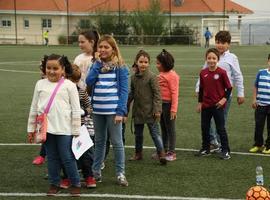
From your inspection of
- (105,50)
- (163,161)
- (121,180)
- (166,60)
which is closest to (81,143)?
(121,180)

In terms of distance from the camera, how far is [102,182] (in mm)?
6926

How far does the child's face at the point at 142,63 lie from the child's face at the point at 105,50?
107cm

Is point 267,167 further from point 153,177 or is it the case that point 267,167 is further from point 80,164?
point 80,164

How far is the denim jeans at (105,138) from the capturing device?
6688mm

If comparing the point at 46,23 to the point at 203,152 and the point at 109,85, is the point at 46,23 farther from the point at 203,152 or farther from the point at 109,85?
the point at 109,85

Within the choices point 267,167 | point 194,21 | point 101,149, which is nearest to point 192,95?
point 267,167

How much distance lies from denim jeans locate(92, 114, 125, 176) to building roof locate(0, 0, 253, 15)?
2554 inches

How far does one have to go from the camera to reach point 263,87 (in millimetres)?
8641

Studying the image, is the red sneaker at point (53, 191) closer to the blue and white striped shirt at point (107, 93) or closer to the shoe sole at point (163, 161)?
the blue and white striped shirt at point (107, 93)

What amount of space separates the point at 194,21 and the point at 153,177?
6682cm

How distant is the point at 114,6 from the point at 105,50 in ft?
229

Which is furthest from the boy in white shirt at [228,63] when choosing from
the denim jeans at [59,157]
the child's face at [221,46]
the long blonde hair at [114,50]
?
the denim jeans at [59,157]

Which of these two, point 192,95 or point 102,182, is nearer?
point 102,182

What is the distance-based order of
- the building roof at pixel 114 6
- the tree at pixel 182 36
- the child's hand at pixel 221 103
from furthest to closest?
the building roof at pixel 114 6 < the tree at pixel 182 36 < the child's hand at pixel 221 103
